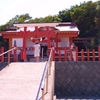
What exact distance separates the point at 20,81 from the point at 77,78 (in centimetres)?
469

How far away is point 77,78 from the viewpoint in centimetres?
1364

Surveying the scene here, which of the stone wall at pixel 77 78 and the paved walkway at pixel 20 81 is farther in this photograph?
the stone wall at pixel 77 78

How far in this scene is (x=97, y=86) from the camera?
13.6 metres

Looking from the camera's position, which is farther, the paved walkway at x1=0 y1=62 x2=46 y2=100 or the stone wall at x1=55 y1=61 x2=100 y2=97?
the stone wall at x1=55 y1=61 x2=100 y2=97

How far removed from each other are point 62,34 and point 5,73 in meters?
10.3

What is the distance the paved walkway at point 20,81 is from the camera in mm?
7976

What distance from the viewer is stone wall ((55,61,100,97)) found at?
1352cm

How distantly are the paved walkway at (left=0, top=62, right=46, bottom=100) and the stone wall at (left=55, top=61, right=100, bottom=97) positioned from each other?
4.92ft

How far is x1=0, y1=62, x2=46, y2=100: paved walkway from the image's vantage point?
7.98 metres

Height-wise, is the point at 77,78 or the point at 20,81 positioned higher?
the point at 20,81

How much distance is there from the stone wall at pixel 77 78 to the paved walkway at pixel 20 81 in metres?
1.50

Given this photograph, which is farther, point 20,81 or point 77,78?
point 77,78

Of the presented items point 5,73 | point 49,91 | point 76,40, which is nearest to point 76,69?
point 5,73

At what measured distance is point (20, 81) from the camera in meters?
9.64
